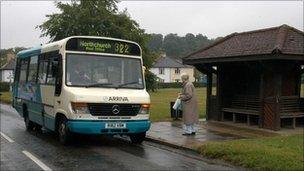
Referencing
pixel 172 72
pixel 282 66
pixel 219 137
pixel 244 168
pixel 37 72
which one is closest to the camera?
pixel 244 168

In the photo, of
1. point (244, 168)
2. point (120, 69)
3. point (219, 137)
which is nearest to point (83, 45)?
point (120, 69)

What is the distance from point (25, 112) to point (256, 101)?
25.8 feet

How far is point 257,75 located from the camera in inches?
718

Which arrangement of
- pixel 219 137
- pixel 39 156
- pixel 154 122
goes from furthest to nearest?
pixel 154 122 < pixel 219 137 < pixel 39 156

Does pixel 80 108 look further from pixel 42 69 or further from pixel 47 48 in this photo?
pixel 42 69

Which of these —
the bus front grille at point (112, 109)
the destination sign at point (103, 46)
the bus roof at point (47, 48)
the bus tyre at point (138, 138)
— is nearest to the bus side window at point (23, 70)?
the bus roof at point (47, 48)

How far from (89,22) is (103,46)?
29400 mm

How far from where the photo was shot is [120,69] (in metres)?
13.8

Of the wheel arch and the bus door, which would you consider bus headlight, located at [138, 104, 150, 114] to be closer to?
the wheel arch

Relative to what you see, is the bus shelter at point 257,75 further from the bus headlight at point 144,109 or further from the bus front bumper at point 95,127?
the bus front bumper at point 95,127

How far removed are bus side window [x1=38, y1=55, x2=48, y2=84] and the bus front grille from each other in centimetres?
305

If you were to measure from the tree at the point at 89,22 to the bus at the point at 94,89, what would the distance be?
91.4 feet

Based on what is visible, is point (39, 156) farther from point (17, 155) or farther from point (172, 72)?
point (172, 72)

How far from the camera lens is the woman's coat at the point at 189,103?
14.9m
